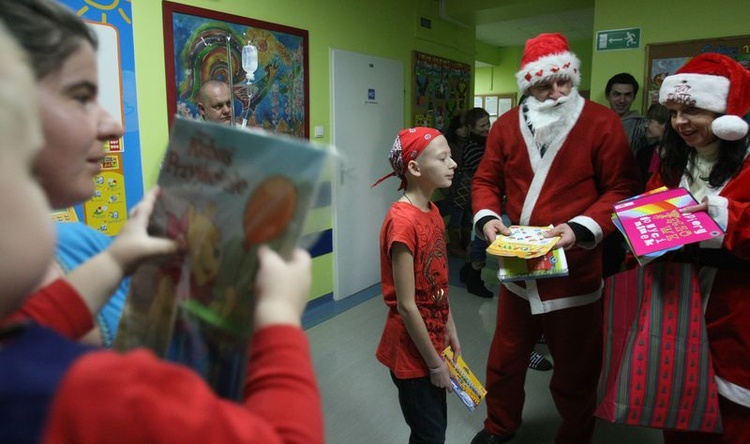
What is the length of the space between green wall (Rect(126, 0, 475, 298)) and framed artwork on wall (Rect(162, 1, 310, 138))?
6cm

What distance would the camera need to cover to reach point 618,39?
141 inches

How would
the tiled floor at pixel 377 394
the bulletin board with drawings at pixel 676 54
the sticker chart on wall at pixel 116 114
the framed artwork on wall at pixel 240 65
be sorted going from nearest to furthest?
the tiled floor at pixel 377 394 → the sticker chart on wall at pixel 116 114 → the framed artwork on wall at pixel 240 65 → the bulletin board with drawings at pixel 676 54

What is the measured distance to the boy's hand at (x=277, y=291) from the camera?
0.47m

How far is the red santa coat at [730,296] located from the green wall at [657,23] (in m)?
2.44

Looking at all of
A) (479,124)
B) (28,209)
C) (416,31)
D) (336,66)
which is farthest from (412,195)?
(416,31)

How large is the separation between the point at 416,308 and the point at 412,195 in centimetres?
38

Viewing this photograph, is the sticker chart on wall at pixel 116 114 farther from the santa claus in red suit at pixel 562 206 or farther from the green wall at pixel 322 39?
the santa claus in red suit at pixel 562 206

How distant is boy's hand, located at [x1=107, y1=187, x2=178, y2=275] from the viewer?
562 mm

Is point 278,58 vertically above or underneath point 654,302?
above

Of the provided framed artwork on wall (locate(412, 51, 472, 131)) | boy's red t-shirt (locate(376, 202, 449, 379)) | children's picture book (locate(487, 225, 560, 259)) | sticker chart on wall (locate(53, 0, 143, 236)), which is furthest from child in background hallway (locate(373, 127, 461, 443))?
framed artwork on wall (locate(412, 51, 472, 131))

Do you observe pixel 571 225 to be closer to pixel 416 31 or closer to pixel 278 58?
pixel 278 58

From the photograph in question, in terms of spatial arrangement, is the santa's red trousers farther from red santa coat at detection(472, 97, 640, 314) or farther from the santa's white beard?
the santa's white beard

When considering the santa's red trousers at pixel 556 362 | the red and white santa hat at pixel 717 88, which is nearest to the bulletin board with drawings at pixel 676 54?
the red and white santa hat at pixel 717 88

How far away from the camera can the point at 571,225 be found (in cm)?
173
